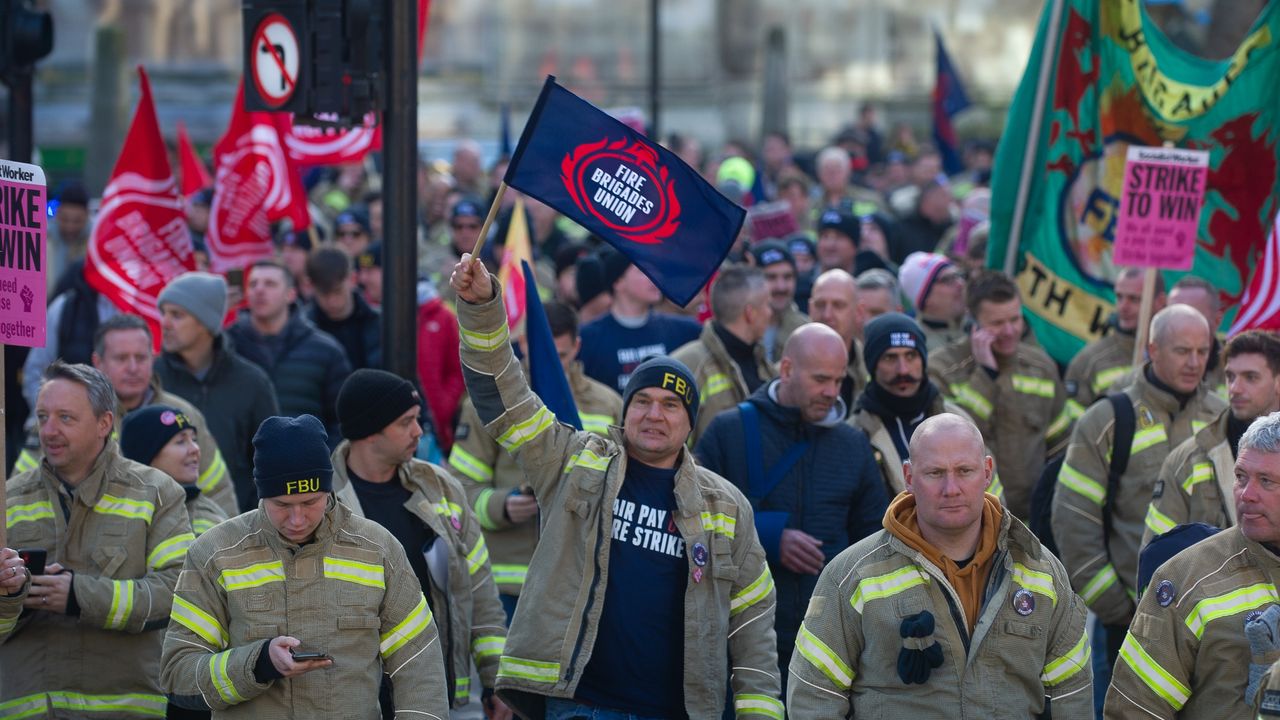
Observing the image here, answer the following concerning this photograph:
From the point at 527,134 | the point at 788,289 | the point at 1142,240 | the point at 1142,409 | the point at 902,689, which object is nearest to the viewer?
the point at 902,689

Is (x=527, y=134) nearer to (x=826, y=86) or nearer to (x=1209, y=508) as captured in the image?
(x=1209, y=508)

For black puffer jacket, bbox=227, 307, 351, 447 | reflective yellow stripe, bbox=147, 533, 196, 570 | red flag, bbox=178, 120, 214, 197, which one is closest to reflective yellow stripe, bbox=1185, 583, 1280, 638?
reflective yellow stripe, bbox=147, 533, 196, 570

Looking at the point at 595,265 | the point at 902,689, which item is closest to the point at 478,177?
the point at 595,265

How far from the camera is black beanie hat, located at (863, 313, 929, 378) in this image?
7.85 meters

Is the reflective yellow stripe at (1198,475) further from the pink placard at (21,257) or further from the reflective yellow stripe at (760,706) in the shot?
the pink placard at (21,257)

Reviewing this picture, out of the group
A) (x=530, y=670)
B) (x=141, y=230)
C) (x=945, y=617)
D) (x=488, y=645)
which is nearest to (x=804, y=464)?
(x=488, y=645)

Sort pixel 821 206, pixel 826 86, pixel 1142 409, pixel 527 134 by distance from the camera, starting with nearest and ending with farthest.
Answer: pixel 527 134 → pixel 1142 409 → pixel 821 206 → pixel 826 86

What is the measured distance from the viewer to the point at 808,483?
24.2ft

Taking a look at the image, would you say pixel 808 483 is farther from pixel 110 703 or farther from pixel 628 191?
pixel 110 703

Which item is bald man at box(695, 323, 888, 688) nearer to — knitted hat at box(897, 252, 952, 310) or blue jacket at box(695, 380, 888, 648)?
blue jacket at box(695, 380, 888, 648)

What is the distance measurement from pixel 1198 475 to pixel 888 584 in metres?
2.02

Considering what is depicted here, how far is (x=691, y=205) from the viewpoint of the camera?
6656 mm

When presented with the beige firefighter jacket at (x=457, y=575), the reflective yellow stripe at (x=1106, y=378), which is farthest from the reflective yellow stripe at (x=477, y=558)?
the reflective yellow stripe at (x=1106, y=378)

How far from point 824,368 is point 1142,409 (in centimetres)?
155
